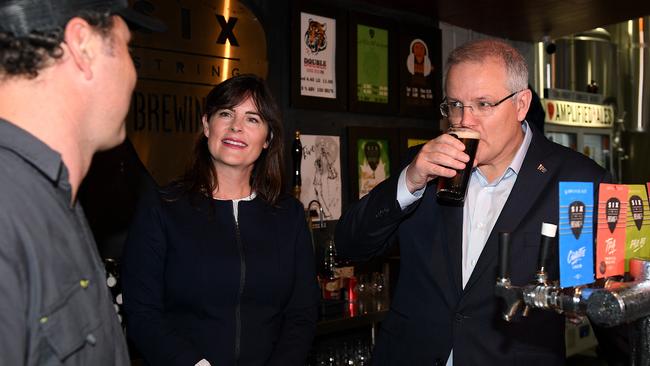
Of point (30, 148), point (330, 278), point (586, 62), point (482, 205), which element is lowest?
point (330, 278)

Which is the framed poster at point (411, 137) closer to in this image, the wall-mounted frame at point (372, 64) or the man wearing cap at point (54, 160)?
the wall-mounted frame at point (372, 64)

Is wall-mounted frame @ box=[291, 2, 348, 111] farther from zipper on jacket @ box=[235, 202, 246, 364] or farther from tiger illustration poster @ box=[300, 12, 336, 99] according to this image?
zipper on jacket @ box=[235, 202, 246, 364]

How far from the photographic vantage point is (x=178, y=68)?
304cm

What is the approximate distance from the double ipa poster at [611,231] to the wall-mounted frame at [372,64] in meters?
2.85

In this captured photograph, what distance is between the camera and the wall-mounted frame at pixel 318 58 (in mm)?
3533

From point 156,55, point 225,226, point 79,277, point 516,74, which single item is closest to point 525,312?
point 79,277

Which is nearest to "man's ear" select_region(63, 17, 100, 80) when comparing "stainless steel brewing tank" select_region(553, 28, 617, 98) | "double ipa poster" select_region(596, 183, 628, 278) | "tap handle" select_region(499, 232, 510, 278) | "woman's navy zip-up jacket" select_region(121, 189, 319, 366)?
"tap handle" select_region(499, 232, 510, 278)

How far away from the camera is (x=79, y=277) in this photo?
104cm

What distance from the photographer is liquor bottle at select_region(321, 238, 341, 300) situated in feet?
10.8

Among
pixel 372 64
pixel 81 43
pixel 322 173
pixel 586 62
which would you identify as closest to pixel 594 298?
Result: pixel 81 43

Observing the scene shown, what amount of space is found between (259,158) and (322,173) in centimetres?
129

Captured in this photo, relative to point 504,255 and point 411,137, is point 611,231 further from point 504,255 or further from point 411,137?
point 411,137

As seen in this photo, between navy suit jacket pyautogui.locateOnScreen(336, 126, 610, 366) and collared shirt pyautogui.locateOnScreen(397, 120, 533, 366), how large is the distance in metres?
0.03

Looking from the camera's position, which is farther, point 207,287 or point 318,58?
point 318,58
